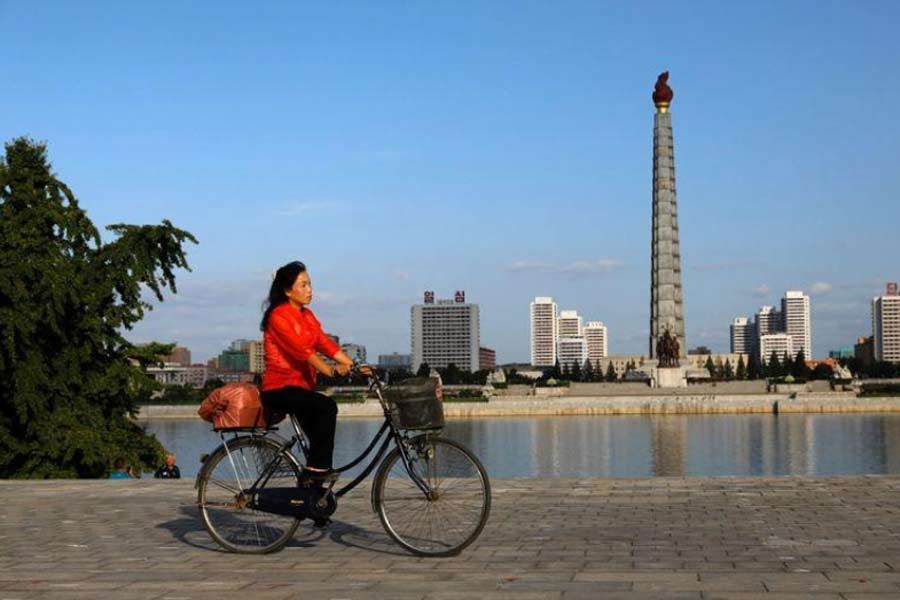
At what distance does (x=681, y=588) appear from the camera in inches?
213

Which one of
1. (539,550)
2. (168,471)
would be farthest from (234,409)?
(168,471)

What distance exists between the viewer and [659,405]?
84875 millimetres

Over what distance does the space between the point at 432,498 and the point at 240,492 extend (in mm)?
1364

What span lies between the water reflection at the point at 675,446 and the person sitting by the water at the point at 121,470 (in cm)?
850

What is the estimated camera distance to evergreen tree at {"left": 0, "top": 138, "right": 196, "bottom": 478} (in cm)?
1861

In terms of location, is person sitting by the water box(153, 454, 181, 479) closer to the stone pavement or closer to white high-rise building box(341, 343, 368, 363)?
the stone pavement

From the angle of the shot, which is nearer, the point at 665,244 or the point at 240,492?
the point at 240,492

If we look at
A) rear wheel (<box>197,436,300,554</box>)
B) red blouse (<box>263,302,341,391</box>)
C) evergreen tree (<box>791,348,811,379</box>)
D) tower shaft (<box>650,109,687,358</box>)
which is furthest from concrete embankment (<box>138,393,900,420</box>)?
red blouse (<box>263,302,341,391</box>)

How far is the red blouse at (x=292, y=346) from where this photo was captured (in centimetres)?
703

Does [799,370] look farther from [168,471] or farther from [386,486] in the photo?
[386,486]

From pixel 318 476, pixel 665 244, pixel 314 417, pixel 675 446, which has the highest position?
pixel 665 244

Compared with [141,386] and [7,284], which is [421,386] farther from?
[141,386]

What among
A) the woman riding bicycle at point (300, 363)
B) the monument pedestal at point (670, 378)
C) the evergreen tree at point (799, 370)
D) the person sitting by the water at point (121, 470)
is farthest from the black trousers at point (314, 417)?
the evergreen tree at point (799, 370)

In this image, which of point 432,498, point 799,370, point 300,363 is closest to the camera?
point 432,498
